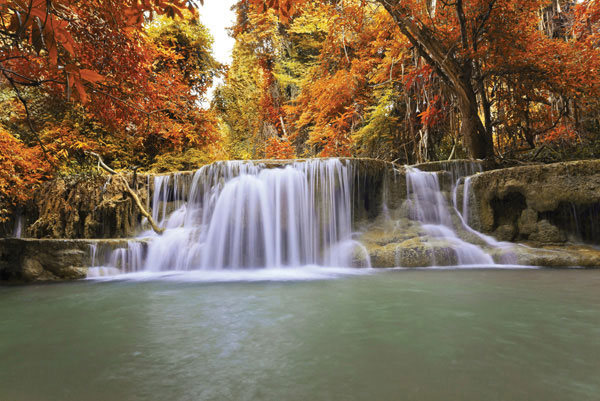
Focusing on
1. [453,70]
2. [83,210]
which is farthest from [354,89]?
[83,210]

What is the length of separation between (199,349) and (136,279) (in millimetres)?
3817

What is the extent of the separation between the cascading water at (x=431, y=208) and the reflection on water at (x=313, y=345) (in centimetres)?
259

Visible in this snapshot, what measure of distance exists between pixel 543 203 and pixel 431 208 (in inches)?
81.0

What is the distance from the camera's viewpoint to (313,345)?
206 centimetres

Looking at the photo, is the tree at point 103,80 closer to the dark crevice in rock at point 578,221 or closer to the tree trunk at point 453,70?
the tree trunk at point 453,70

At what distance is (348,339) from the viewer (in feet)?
7.01

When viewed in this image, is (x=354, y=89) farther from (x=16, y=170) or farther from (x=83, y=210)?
(x=16, y=170)

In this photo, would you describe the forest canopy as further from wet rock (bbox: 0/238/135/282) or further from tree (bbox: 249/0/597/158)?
wet rock (bbox: 0/238/135/282)

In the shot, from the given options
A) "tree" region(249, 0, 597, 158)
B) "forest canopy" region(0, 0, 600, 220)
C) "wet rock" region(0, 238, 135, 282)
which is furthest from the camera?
"tree" region(249, 0, 597, 158)

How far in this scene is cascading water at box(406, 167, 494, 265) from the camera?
252 inches

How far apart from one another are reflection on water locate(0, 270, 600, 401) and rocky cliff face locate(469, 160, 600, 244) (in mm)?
2713

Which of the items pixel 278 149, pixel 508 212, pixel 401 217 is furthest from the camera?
pixel 278 149

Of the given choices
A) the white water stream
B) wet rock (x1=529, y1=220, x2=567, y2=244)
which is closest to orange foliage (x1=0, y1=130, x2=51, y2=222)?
the white water stream

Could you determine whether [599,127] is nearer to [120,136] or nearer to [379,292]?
[379,292]
